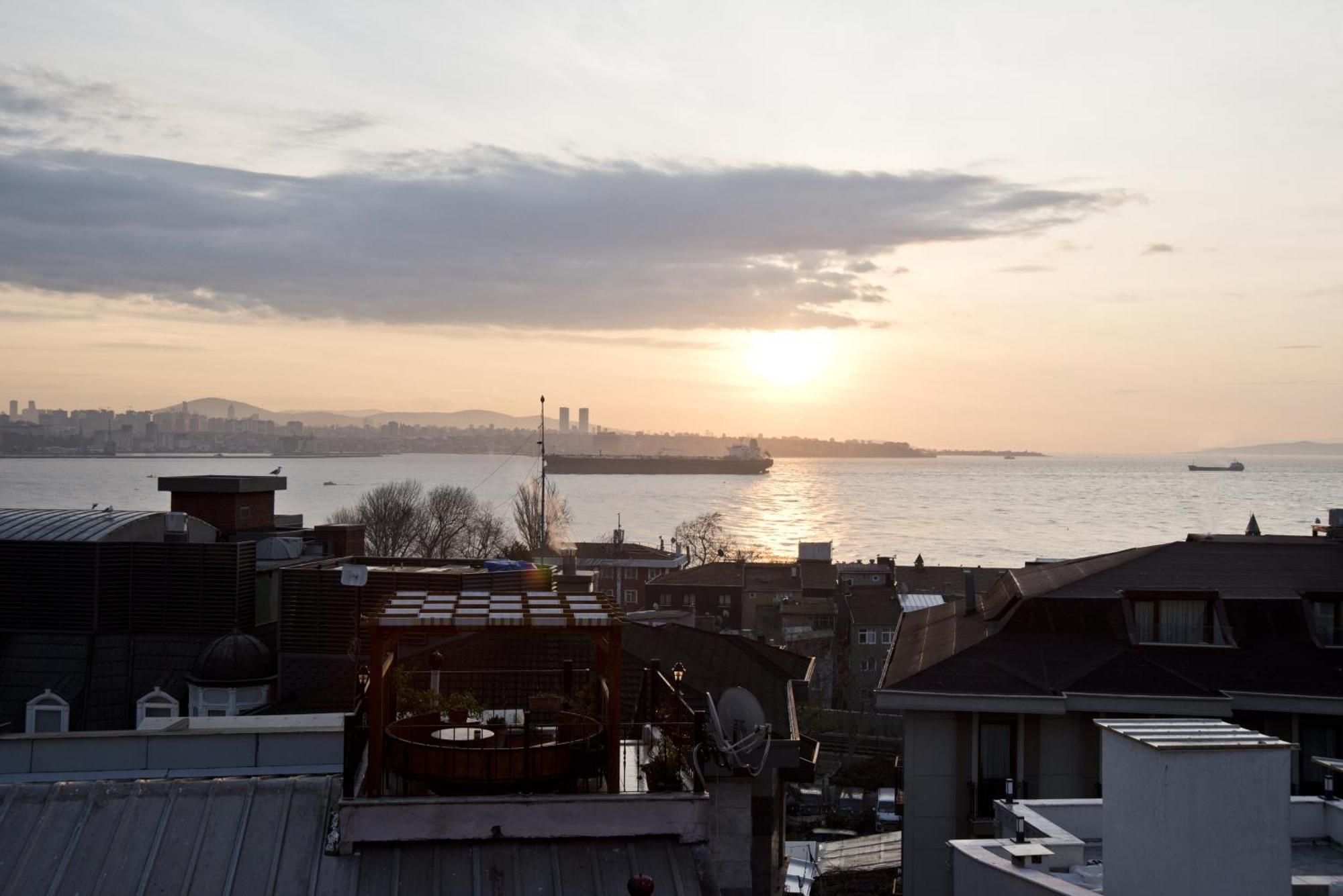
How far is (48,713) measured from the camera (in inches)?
779

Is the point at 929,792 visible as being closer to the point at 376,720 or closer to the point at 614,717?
the point at 614,717

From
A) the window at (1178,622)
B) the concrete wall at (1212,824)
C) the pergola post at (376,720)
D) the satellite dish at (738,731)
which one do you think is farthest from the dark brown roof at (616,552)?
the concrete wall at (1212,824)

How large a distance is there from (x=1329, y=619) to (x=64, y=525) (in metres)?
23.2

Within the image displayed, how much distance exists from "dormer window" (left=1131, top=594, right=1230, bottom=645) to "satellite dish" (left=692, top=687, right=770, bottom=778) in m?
7.42

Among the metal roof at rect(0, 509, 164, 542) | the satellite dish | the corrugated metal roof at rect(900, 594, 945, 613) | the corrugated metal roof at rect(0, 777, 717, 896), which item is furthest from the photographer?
the corrugated metal roof at rect(900, 594, 945, 613)

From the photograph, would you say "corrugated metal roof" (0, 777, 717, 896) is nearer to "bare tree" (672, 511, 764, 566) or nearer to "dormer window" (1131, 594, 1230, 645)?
"dormer window" (1131, 594, 1230, 645)

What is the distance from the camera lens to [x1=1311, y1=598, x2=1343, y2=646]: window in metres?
14.8

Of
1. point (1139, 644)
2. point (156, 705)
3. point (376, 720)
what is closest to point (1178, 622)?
point (1139, 644)

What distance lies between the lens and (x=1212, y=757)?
7.38m

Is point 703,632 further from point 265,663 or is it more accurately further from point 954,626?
point 265,663

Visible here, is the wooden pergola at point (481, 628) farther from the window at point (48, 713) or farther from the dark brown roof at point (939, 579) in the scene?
the dark brown roof at point (939, 579)

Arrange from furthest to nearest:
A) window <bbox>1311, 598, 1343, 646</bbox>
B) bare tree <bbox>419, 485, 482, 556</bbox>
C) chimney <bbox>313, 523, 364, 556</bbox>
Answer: bare tree <bbox>419, 485, 482, 556</bbox> < chimney <bbox>313, 523, 364, 556</bbox> < window <bbox>1311, 598, 1343, 646</bbox>

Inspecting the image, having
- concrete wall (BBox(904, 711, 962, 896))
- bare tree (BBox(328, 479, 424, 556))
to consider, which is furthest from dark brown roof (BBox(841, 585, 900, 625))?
concrete wall (BBox(904, 711, 962, 896))

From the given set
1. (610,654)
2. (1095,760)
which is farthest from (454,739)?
(1095,760)
